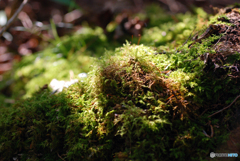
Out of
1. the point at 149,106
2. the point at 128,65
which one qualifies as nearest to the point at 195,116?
the point at 149,106

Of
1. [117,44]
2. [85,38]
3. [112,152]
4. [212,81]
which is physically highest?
[85,38]

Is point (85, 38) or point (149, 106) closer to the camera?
point (149, 106)

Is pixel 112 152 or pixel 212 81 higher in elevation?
pixel 212 81

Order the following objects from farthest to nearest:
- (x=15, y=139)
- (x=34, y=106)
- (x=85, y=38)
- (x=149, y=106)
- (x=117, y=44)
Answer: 1. (x=85, y=38)
2. (x=117, y=44)
3. (x=34, y=106)
4. (x=15, y=139)
5. (x=149, y=106)

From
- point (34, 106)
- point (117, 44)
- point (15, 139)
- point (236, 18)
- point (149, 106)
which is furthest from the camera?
point (117, 44)

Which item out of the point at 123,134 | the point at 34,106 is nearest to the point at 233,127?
the point at 123,134

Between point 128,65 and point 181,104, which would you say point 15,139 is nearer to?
point 128,65

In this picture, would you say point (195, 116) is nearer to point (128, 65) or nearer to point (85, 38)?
point (128, 65)
